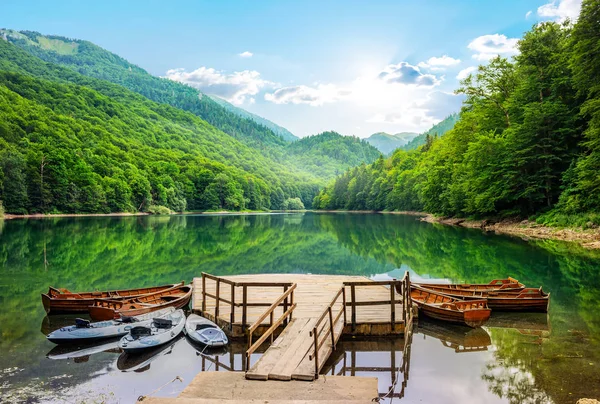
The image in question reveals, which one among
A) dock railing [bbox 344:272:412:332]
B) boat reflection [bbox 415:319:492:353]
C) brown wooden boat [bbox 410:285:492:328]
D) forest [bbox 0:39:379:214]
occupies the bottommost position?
boat reflection [bbox 415:319:492:353]

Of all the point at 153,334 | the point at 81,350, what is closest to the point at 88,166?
the point at 81,350

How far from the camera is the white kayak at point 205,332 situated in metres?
11.5

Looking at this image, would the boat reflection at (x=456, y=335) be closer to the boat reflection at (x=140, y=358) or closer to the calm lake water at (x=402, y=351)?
the calm lake water at (x=402, y=351)

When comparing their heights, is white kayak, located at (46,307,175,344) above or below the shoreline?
below

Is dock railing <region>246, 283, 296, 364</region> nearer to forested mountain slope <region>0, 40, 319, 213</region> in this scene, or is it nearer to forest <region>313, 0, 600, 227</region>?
forest <region>313, 0, 600, 227</region>

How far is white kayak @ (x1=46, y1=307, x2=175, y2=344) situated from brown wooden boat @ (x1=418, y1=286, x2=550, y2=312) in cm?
1115

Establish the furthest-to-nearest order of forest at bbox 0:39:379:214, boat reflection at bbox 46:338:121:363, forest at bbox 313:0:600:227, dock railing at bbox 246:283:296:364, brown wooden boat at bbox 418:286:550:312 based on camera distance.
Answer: forest at bbox 0:39:379:214
forest at bbox 313:0:600:227
brown wooden boat at bbox 418:286:550:312
boat reflection at bbox 46:338:121:363
dock railing at bbox 246:283:296:364

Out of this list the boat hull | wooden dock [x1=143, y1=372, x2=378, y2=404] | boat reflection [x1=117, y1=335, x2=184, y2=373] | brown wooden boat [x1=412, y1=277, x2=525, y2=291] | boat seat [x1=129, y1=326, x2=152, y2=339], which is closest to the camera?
wooden dock [x1=143, y1=372, x2=378, y2=404]

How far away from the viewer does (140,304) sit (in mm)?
15055

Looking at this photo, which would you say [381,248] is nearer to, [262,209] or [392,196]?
[392,196]

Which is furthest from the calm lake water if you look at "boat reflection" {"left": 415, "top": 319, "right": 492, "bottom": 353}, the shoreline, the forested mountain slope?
the forested mountain slope

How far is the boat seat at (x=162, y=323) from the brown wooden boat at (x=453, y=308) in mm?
8607

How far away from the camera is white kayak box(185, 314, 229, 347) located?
11508 millimetres

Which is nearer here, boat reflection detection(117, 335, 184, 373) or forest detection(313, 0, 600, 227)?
boat reflection detection(117, 335, 184, 373)
